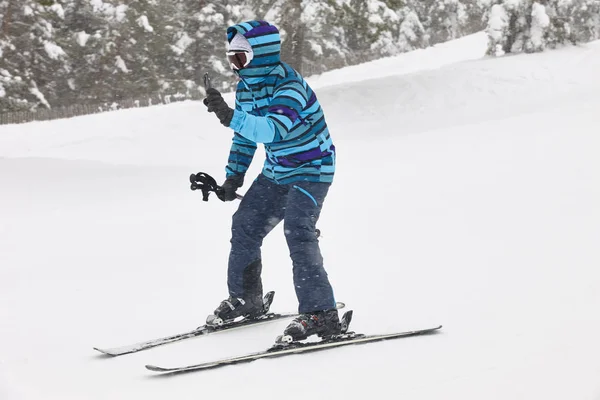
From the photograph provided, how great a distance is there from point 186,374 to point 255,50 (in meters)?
1.97

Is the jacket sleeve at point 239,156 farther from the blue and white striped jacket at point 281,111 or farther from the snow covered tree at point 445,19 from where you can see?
the snow covered tree at point 445,19

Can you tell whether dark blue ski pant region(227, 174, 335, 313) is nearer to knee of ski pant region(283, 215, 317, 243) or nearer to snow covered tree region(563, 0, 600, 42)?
knee of ski pant region(283, 215, 317, 243)

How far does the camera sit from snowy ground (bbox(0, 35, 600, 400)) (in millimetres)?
3975

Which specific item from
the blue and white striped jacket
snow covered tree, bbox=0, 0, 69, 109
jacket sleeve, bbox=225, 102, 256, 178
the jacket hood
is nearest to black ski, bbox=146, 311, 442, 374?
the blue and white striped jacket

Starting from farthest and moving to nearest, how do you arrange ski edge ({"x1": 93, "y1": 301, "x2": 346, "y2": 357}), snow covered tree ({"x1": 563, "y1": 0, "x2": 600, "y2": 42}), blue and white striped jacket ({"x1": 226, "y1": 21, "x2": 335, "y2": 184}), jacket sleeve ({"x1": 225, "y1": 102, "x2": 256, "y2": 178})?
1. snow covered tree ({"x1": 563, "y1": 0, "x2": 600, "y2": 42})
2. jacket sleeve ({"x1": 225, "y1": 102, "x2": 256, "y2": 178})
3. ski edge ({"x1": 93, "y1": 301, "x2": 346, "y2": 357})
4. blue and white striped jacket ({"x1": 226, "y1": 21, "x2": 335, "y2": 184})

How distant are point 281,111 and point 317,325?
1351 mm

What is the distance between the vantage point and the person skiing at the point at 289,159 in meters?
4.50

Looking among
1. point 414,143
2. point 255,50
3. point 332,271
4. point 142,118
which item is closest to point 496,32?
point 414,143

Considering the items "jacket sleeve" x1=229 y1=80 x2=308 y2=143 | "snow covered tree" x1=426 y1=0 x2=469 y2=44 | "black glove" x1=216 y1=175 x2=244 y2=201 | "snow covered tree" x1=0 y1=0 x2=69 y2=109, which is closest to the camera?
"jacket sleeve" x1=229 y1=80 x2=308 y2=143

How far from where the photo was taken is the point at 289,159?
478 centimetres

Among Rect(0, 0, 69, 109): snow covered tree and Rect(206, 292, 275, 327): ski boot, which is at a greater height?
Rect(0, 0, 69, 109): snow covered tree

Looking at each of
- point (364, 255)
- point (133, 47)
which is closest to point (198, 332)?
point (364, 255)

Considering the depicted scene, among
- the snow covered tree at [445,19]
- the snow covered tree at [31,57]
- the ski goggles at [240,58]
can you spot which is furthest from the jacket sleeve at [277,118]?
the snow covered tree at [445,19]

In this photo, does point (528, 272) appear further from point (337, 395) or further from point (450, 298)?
point (337, 395)
